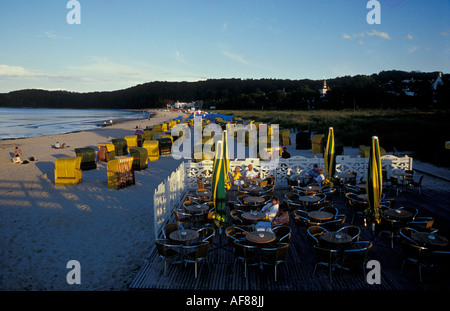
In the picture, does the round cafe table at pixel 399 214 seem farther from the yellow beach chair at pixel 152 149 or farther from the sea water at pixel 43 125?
the sea water at pixel 43 125

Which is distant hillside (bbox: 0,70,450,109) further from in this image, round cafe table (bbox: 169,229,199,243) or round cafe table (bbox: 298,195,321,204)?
round cafe table (bbox: 169,229,199,243)

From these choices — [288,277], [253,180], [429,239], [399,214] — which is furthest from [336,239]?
[253,180]

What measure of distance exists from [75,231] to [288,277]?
6.11 metres

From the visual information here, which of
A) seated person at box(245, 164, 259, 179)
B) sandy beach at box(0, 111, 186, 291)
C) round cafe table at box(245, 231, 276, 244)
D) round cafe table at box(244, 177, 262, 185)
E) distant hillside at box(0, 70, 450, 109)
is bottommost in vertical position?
sandy beach at box(0, 111, 186, 291)

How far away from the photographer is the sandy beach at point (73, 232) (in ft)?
20.2

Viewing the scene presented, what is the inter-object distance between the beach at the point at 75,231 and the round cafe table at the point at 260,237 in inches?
99.0

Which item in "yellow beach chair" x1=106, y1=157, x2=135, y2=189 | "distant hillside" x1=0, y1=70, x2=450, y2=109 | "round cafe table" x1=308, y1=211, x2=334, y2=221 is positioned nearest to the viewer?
"round cafe table" x1=308, y1=211, x2=334, y2=221

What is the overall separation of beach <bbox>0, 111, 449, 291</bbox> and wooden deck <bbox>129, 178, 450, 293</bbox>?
0.73 m

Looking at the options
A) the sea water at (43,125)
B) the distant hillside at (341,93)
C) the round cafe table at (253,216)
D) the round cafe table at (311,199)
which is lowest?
the round cafe table at (253,216)

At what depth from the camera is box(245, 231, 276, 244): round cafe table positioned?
5988mm

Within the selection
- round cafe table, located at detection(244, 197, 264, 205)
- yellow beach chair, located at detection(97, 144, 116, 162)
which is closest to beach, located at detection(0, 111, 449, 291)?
round cafe table, located at detection(244, 197, 264, 205)

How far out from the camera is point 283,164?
41.0 feet

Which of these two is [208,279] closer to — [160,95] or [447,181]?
[447,181]

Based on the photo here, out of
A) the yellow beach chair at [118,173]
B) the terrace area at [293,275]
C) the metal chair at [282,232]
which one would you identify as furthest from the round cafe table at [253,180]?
the yellow beach chair at [118,173]
